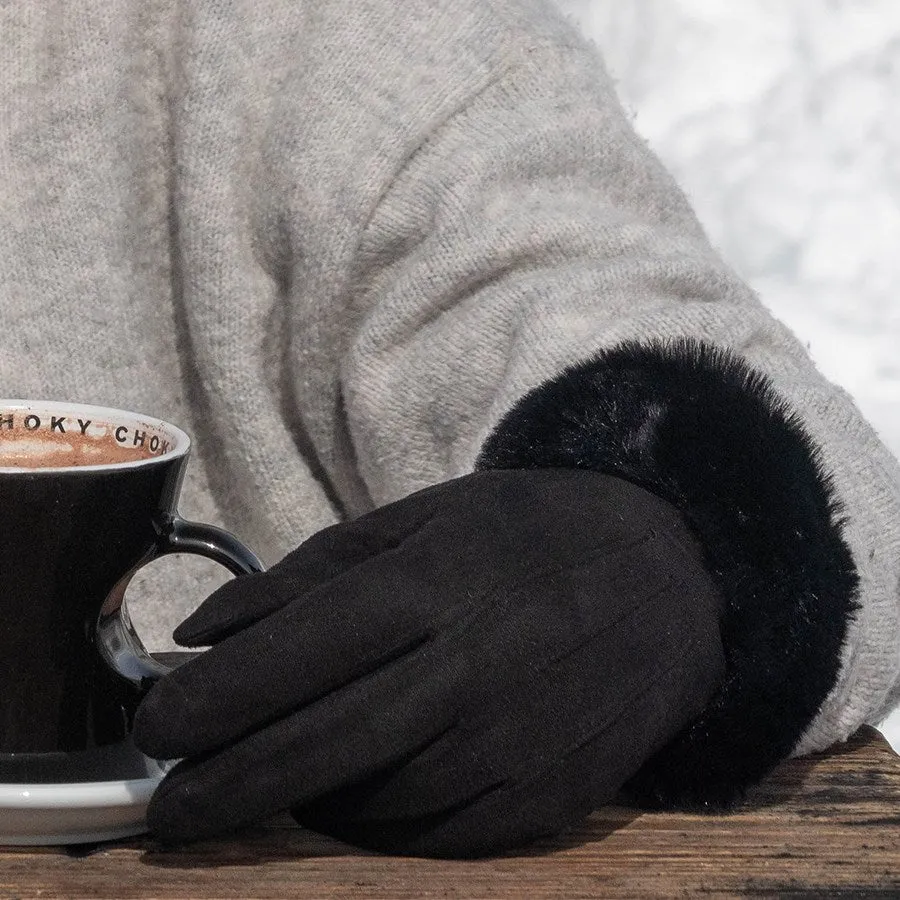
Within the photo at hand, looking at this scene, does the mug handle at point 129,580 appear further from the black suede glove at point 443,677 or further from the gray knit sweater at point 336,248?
the gray knit sweater at point 336,248

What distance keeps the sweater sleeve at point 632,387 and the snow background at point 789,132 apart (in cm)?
124

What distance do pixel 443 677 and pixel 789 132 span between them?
1.79 m

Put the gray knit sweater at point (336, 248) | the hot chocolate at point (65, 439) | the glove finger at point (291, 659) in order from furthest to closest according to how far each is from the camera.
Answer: the gray knit sweater at point (336, 248) → the hot chocolate at point (65, 439) → the glove finger at point (291, 659)

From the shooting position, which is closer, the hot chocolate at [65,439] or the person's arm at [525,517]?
the person's arm at [525,517]

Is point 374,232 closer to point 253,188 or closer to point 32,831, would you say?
point 253,188

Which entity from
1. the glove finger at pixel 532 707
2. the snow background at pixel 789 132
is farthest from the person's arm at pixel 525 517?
the snow background at pixel 789 132

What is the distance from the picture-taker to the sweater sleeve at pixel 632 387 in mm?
518

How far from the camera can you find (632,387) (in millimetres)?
564

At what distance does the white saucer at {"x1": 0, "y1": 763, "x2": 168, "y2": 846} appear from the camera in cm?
44

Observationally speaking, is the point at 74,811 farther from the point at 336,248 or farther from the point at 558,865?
the point at 336,248

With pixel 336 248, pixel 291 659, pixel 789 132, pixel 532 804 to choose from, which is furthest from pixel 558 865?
pixel 789 132

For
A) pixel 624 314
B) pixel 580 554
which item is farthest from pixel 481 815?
pixel 624 314

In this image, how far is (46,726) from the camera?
48 centimetres

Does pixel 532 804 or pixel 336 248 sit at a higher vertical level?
pixel 336 248
